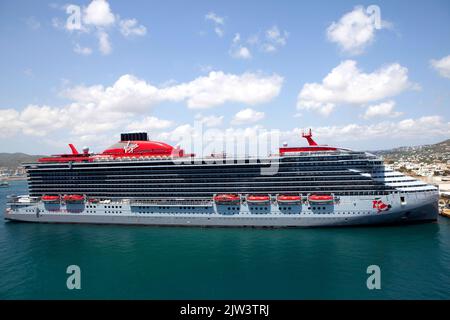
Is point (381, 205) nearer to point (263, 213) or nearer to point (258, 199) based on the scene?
point (263, 213)

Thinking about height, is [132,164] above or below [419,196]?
above

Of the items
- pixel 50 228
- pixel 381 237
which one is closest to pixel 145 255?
pixel 50 228

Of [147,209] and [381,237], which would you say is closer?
[381,237]

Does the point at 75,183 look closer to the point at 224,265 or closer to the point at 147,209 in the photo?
the point at 147,209

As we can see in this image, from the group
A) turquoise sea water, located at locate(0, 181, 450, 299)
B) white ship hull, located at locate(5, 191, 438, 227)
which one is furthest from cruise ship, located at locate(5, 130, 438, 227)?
turquoise sea water, located at locate(0, 181, 450, 299)

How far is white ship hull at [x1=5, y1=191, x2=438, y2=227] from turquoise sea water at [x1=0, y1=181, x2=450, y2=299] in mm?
1536

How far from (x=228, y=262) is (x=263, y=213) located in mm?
13678

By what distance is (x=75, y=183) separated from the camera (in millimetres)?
52344

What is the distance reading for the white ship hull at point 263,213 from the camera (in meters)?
41.5

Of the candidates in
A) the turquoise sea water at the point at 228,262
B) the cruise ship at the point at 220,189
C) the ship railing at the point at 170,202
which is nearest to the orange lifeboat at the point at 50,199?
the cruise ship at the point at 220,189

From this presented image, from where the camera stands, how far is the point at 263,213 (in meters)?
43.9

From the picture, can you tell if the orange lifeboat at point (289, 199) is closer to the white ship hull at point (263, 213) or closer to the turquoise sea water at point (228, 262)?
the white ship hull at point (263, 213)
